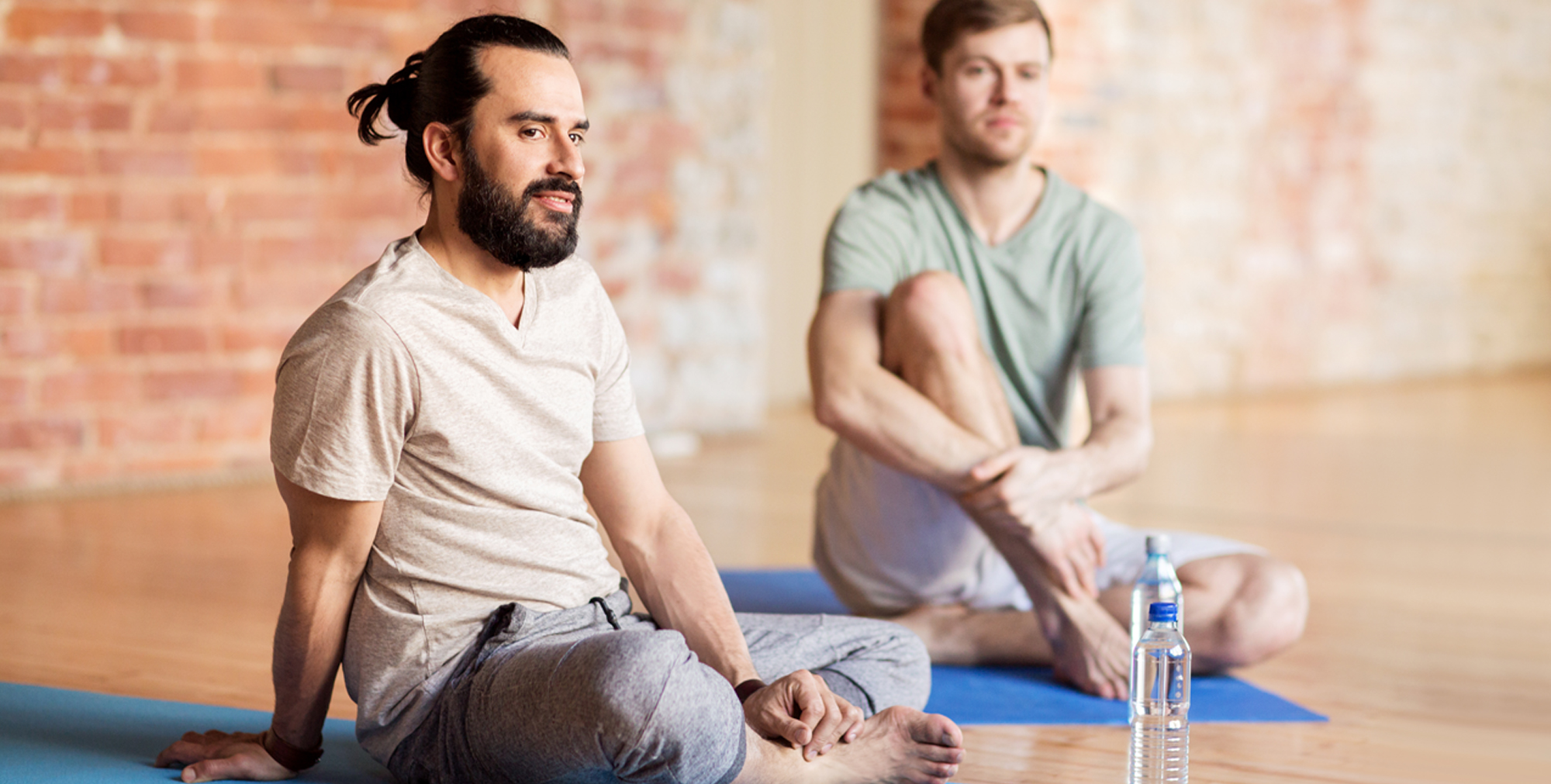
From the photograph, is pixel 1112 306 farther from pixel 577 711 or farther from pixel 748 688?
pixel 577 711

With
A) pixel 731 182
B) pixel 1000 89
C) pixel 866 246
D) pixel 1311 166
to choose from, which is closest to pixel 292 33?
pixel 731 182

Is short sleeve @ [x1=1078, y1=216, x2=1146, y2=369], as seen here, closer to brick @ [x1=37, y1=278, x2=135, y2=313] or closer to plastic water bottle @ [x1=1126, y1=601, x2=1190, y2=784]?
plastic water bottle @ [x1=1126, y1=601, x2=1190, y2=784]

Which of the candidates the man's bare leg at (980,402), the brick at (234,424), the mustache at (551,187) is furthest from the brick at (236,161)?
the mustache at (551,187)

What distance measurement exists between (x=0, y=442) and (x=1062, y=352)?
280cm

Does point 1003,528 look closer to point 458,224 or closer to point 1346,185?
point 458,224

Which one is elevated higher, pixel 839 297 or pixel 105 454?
pixel 839 297

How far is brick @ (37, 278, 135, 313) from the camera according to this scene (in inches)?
159

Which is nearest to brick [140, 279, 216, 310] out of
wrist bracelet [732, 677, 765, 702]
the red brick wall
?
the red brick wall

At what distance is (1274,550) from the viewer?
12.5 ft

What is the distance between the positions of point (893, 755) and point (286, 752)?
693 mm

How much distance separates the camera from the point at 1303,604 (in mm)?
2463

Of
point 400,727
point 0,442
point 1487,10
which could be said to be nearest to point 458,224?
point 400,727

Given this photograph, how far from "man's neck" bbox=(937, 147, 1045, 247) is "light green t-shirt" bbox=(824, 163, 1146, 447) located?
0.02m

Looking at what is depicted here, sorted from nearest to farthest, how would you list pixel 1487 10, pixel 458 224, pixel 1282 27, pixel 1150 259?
pixel 458 224, pixel 1150 259, pixel 1282 27, pixel 1487 10
